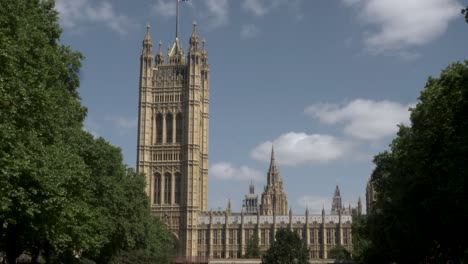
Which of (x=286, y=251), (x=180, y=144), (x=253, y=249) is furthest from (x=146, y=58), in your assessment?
(x=286, y=251)

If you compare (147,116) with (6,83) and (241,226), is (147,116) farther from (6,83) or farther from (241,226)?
(6,83)

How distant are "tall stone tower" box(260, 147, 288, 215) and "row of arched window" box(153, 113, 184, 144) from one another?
6729 cm

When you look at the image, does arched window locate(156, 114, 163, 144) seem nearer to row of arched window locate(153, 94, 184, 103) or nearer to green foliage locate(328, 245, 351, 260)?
row of arched window locate(153, 94, 184, 103)

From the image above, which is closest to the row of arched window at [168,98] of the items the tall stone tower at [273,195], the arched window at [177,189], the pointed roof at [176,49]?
the pointed roof at [176,49]

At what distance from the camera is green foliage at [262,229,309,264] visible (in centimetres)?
7806

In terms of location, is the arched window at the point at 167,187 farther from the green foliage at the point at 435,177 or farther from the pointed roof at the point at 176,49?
the green foliage at the point at 435,177

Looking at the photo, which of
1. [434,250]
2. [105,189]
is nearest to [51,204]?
[105,189]

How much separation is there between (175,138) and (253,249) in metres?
27.7

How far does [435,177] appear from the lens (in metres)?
34.5

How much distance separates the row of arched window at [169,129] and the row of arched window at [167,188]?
21.9 ft

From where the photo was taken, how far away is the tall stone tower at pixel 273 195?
624 ft

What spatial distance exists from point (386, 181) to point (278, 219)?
3872 inches

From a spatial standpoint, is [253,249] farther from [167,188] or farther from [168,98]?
[168,98]

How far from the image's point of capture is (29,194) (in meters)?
27.7
